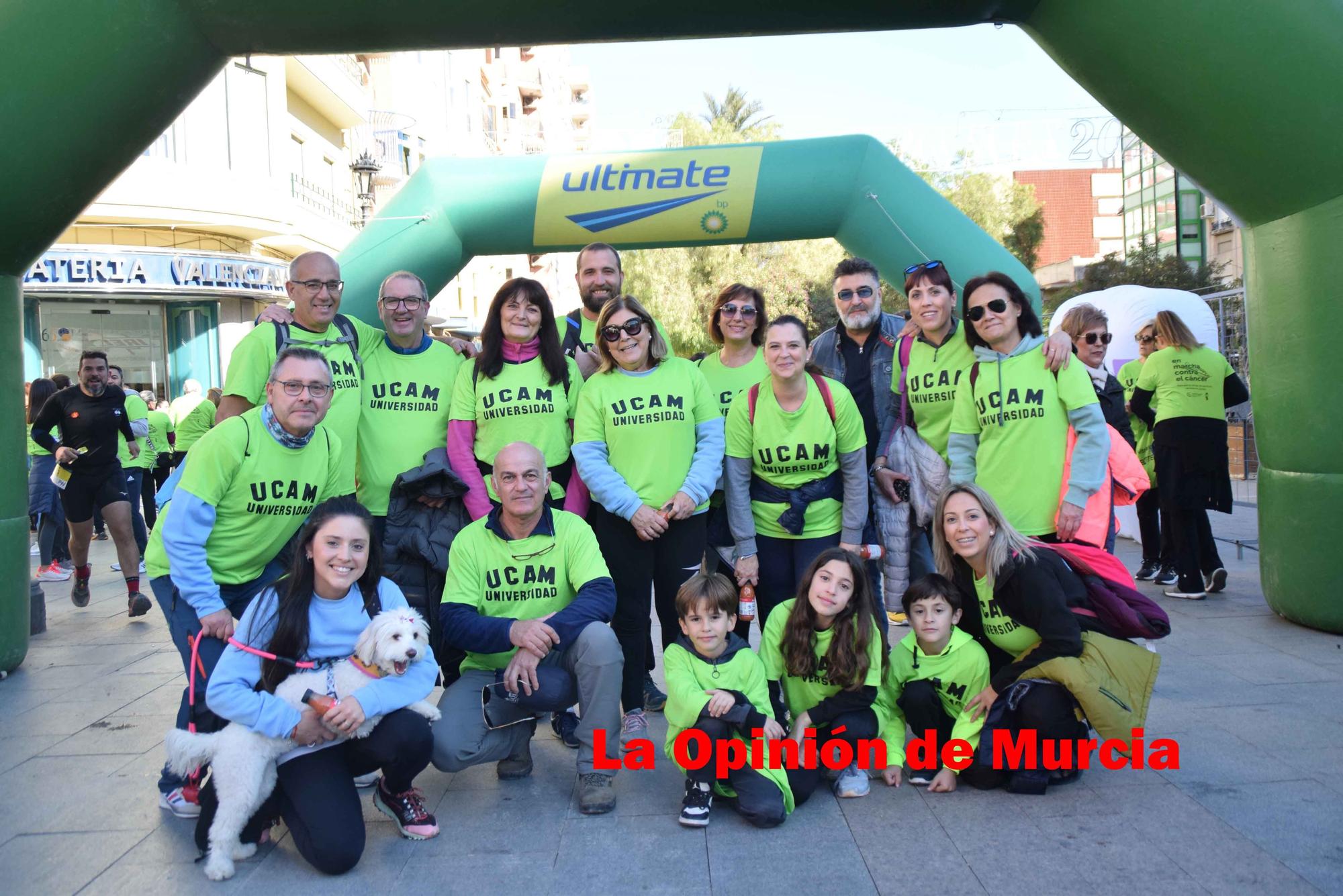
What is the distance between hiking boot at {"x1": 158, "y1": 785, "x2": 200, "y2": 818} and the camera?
11.8ft

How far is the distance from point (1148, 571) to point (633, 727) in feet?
16.8

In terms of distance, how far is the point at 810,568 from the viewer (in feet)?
12.2

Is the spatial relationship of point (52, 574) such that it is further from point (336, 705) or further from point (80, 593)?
point (336, 705)

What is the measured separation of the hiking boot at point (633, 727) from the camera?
13.7 ft

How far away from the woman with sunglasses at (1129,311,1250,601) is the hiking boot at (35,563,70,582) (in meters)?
9.34

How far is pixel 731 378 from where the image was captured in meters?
4.89

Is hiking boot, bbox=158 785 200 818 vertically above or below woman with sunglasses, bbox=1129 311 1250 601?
below

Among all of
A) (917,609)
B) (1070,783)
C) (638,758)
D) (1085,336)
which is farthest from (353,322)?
(1085,336)

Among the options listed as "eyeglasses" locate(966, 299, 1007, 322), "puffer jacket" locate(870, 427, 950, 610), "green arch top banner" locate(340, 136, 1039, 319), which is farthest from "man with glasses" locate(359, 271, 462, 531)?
"green arch top banner" locate(340, 136, 1039, 319)

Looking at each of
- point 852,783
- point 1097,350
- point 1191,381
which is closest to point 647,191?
point 1097,350

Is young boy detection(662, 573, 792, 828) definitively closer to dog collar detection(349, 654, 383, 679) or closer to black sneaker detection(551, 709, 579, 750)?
black sneaker detection(551, 709, 579, 750)

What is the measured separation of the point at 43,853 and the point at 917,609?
10.2 feet

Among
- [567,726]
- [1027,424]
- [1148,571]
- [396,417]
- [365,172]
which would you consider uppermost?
[365,172]

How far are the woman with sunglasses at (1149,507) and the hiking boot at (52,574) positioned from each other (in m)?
9.26
